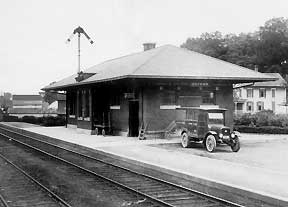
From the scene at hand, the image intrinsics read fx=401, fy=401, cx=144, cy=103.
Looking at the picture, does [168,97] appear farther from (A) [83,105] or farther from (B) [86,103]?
(A) [83,105]

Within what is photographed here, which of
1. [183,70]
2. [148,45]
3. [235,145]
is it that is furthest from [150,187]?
[148,45]

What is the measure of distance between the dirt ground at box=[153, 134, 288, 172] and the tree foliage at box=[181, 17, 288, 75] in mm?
73561

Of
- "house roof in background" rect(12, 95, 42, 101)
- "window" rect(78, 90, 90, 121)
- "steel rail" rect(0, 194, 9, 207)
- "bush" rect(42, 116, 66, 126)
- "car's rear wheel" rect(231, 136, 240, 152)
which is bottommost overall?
"steel rail" rect(0, 194, 9, 207)

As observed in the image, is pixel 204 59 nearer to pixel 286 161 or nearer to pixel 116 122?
pixel 116 122

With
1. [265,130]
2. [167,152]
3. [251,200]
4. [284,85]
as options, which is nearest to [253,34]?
[284,85]

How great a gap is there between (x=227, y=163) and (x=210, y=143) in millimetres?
3259

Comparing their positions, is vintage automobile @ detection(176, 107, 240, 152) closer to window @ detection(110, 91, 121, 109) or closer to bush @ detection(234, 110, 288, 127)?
window @ detection(110, 91, 121, 109)

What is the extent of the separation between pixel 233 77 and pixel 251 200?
14071mm

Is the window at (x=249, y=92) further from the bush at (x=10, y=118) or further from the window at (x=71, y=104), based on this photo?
the window at (x=71, y=104)

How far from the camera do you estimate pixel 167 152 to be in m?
16.1

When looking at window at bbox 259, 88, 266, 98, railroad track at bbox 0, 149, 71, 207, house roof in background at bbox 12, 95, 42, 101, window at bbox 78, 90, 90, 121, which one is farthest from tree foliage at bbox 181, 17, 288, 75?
railroad track at bbox 0, 149, 71, 207

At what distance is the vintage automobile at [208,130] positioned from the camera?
16.3 meters

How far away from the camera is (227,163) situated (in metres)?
13.1

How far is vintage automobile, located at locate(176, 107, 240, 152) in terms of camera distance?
16281 mm
